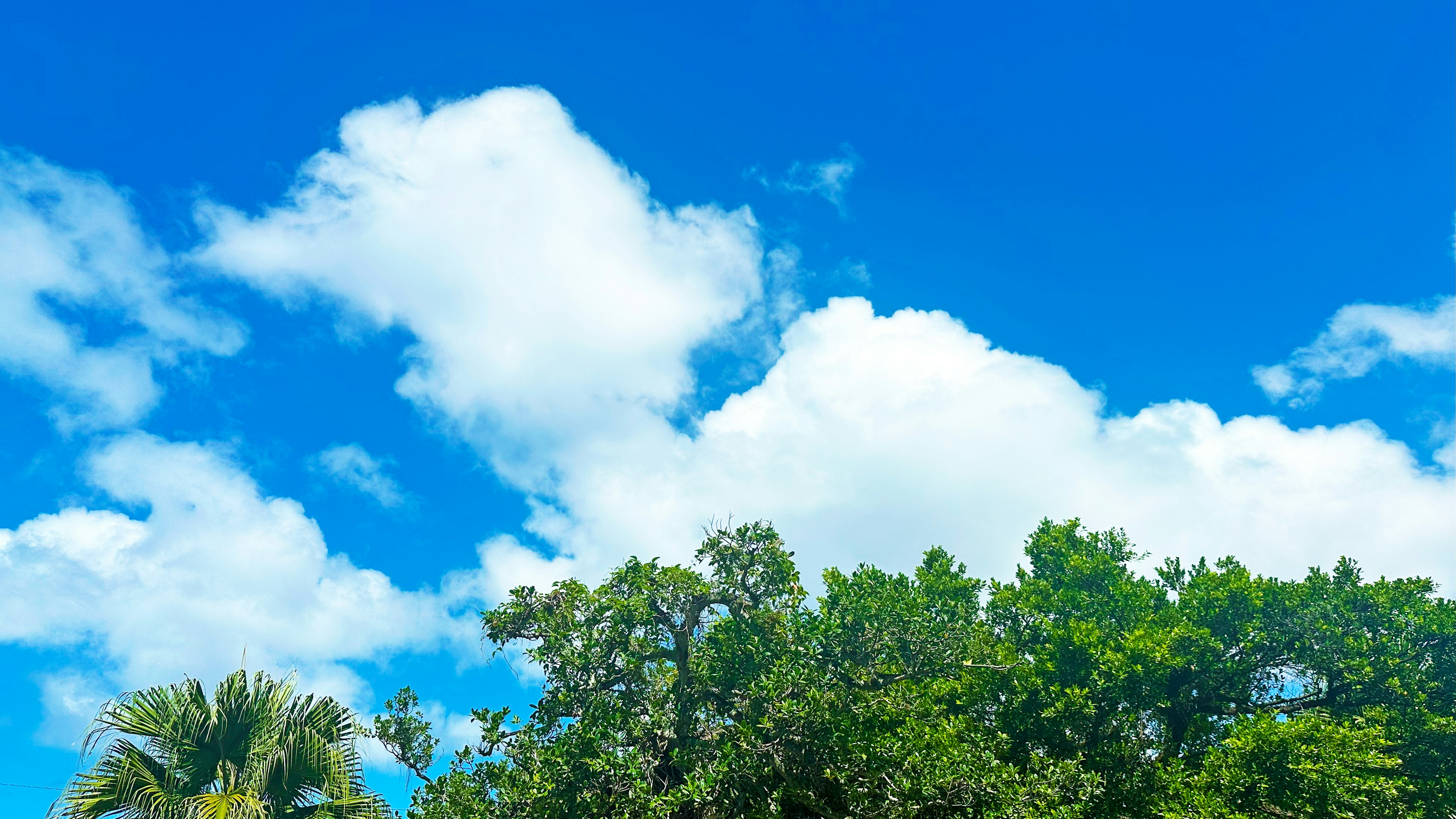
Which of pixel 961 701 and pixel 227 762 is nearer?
pixel 227 762

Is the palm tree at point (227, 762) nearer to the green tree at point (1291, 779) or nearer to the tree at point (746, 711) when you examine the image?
the tree at point (746, 711)

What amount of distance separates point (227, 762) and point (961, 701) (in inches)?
553

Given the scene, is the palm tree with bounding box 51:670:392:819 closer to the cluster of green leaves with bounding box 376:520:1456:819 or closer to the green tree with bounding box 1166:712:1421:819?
the cluster of green leaves with bounding box 376:520:1456:819

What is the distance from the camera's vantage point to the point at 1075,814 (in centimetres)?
1498

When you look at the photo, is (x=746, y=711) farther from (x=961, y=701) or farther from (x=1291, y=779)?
(x=1291, y=779)

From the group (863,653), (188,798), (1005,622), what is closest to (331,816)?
(188,798)

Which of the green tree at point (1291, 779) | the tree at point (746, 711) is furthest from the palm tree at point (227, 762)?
the green tree at point (1291, 779)

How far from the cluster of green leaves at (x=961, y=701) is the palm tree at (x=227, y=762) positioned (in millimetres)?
2844

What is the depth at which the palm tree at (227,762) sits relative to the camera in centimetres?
1280

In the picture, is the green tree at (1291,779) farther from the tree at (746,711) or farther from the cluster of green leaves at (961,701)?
the tree at (746,711)

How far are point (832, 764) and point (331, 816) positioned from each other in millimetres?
8846

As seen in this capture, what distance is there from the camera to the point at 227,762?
1363cm

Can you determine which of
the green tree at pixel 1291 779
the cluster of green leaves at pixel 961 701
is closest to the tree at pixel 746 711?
the cluster of green leaves at pixel 961 701

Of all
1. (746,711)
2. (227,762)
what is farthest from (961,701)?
(227,762)
